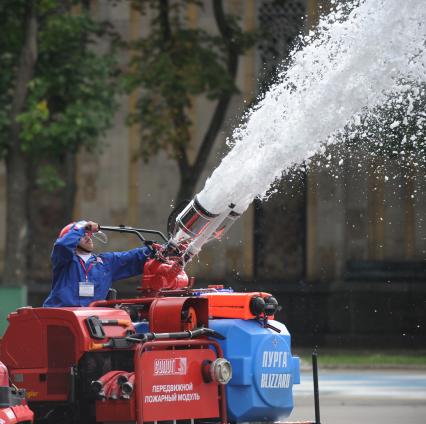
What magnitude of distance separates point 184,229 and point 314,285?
18.8 metres

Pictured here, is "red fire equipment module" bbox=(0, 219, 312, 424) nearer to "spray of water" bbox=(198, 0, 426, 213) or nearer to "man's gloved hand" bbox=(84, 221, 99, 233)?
"man's gloved hand" bbox=(84, 221, 99, 233)

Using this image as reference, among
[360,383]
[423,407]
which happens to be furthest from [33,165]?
[423,407]

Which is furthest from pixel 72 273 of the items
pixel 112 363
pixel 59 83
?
pixel 59 83

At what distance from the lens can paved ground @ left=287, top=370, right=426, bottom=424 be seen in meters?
14.3

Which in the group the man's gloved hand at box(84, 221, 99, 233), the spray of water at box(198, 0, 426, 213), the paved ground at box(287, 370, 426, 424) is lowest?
the paved ground at box(287, 370, 426, 424)

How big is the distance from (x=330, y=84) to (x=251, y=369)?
8.64ft

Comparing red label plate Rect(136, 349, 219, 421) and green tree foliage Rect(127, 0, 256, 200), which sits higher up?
green tree foliage Rect(127, 0, 256, 200)

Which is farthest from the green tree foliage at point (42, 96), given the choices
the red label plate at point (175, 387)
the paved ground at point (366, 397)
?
the red label plate at point (175, 387)

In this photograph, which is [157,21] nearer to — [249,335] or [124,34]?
[124,34]

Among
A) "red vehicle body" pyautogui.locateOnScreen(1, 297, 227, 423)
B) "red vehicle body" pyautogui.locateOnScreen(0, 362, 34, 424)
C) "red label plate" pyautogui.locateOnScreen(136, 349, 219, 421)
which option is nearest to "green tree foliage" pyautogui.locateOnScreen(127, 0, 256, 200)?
"red vehicle body" pyautogui.locateOnScreen(1, 297, 227, 423)

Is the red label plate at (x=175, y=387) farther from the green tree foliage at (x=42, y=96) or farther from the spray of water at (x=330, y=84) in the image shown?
the green tree foliage at (x=42, y=96)

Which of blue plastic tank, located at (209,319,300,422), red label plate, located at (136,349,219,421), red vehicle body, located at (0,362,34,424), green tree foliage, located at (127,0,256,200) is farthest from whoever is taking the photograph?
green tree foliage, located at (127,0,256,200)

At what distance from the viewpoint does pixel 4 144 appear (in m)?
23.6

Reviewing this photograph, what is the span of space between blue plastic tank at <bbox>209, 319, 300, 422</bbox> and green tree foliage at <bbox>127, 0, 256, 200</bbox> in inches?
599
